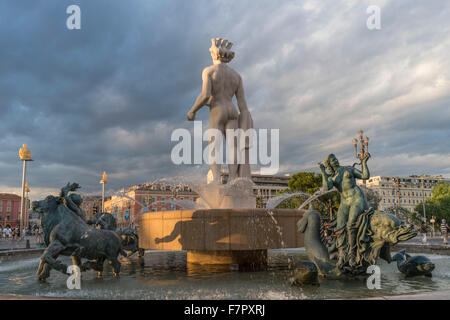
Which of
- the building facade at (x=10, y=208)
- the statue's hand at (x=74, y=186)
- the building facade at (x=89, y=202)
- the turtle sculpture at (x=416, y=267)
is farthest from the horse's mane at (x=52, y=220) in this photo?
the building facade at (x=10, y=208)

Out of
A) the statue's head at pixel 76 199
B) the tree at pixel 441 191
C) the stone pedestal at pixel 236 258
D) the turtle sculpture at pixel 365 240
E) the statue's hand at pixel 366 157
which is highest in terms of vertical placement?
the tree at pixel 441 191

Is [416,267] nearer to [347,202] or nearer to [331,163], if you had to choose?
[347,202]

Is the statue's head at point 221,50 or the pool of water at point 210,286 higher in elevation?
the statue's head at point 221,50

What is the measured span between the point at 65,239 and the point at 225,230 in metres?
3.22

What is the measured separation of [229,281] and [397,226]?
3179mm

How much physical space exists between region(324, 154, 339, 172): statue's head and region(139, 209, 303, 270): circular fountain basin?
69.5 inches

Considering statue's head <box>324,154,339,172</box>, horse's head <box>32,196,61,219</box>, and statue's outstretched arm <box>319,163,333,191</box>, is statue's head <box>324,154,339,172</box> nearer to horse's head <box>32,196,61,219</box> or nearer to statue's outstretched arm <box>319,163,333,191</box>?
statue's outstretched arm <box>319,163,333,191</box>

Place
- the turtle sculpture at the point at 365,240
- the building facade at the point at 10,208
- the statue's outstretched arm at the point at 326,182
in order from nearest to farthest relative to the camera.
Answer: the turtle sculpture at the point at 365,240 < the statue's outstretched arm at the point at 326,182 < the building facade at the point at 10,208

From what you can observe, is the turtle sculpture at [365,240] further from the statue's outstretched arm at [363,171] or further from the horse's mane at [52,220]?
the horse's mane at [52,220]

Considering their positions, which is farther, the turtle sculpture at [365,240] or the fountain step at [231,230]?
the fountain step at [231,230]

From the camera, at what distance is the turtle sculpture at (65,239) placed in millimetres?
5996

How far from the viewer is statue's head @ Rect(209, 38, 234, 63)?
34.4 ft

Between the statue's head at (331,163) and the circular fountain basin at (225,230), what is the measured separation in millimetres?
1765
